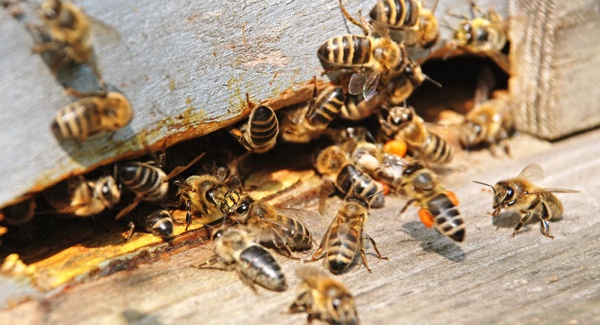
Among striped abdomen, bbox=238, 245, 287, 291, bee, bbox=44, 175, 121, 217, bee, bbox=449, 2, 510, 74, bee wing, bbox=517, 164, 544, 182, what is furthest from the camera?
bee, bbox=449, 2, 510, 74

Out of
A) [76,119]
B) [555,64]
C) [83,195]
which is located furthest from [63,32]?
[555,64]

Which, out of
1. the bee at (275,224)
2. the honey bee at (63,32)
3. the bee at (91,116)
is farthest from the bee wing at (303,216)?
the honey bee at (63,32)

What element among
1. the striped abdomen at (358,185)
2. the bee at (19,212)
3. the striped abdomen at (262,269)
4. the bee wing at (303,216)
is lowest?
the striped abdomen at (358,185)

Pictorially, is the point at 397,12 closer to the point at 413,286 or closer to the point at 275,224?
the point at 275,224

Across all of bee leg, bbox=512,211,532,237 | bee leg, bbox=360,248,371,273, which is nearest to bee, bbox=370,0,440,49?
bee leg, bbox=512,211,532,237

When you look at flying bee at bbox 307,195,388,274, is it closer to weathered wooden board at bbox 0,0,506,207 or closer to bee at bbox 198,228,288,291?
bee at bbox 198,228,288,291

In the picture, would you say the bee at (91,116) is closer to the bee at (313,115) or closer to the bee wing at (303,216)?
the bee wing at (303,216)

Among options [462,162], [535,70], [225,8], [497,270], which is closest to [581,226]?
[497,270]
